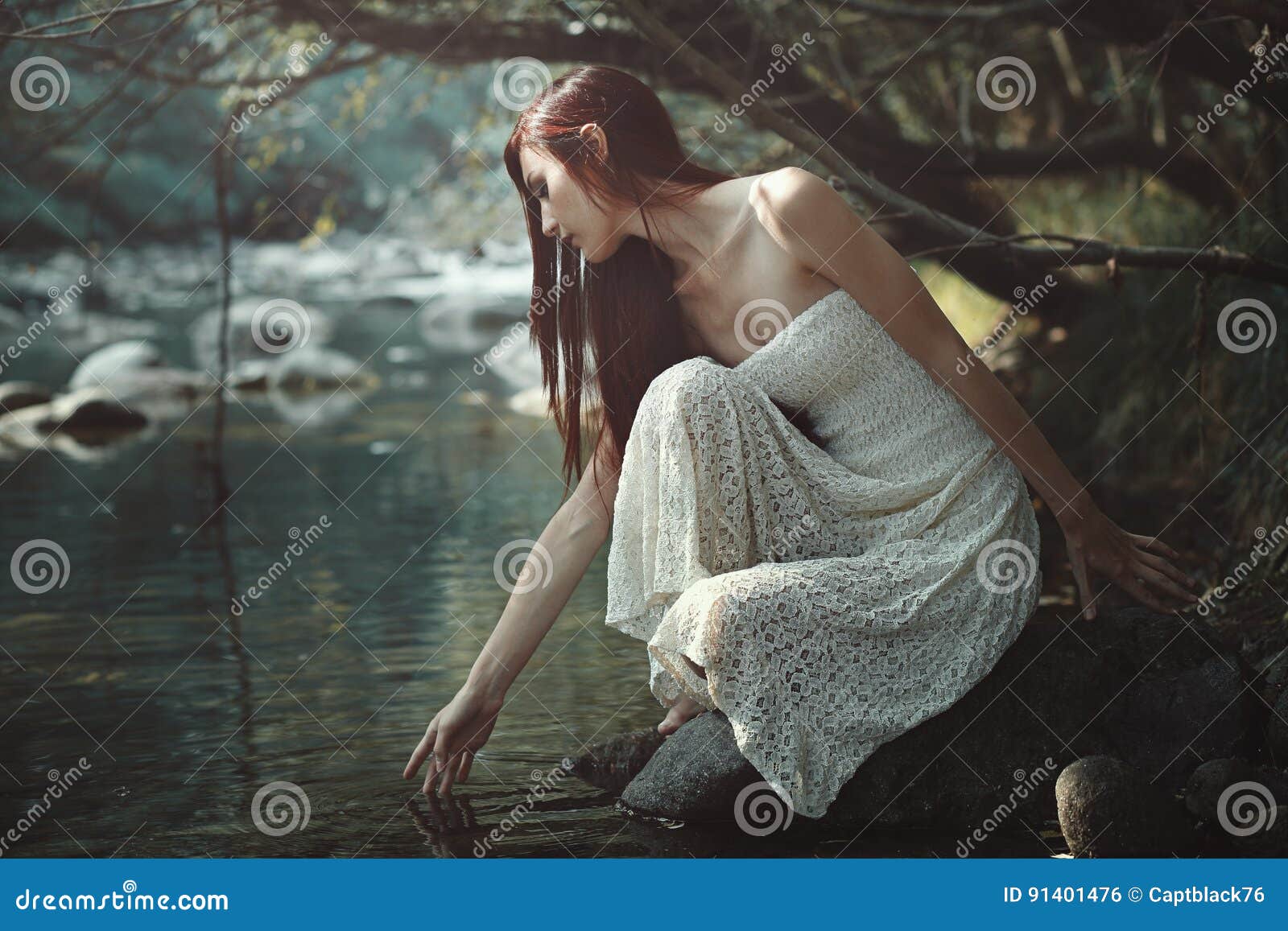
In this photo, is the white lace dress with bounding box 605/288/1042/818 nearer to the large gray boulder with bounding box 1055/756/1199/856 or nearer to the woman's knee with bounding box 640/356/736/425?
the woman's knee with bounding box 640/356/736/425

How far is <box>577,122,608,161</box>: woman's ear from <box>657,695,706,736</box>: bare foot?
1.02m

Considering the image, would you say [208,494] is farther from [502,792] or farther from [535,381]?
[535,381]

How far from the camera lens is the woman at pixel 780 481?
2.26 metres

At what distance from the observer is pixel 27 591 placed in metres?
4.46

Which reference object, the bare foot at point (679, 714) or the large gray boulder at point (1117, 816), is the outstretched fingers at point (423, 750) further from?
the large gray boulder at point (1117, 816)

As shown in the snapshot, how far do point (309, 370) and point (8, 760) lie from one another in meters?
8.75

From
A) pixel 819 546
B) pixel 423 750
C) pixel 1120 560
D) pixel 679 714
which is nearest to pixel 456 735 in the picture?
pixel 423 750

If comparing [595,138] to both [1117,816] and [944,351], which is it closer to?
[944,351]

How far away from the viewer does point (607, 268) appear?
2.63 meters

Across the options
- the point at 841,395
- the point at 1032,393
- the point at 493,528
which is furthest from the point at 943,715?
the point at 1032,393

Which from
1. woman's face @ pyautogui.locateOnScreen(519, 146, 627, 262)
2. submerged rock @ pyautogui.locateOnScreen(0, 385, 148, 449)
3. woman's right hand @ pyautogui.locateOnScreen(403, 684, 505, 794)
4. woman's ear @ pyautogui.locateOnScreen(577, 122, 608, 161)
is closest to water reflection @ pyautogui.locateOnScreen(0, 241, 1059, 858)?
woman's right hand @ pyautogui.locateOnScreen(403, 684, 505, 794)

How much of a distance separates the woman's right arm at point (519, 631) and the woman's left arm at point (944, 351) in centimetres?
56

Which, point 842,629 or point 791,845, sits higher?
point 842,629
